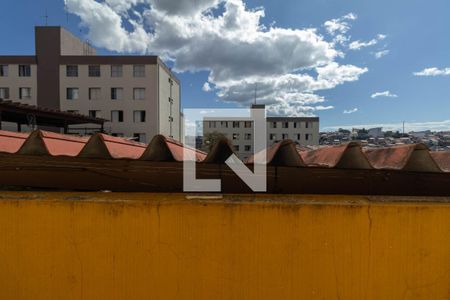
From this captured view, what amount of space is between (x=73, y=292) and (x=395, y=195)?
6.99ft

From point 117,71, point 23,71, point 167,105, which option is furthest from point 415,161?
point 23,71

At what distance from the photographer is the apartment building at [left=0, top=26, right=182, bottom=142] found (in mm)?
34188

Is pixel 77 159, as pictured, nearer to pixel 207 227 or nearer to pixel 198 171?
pixel 198 171

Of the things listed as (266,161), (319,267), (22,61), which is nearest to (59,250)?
(266,161)

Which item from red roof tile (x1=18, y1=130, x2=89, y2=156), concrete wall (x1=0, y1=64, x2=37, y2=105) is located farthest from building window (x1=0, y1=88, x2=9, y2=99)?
red roof tile (x1=18, y1=130, x2=89, y2=156)

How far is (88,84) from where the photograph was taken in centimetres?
3444

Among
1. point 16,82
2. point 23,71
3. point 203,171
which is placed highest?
point 23,71

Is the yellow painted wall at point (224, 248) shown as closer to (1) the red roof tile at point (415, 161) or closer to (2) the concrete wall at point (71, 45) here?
(1) the red roof tile at point (415, 161)

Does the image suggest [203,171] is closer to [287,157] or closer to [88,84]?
[287,157]

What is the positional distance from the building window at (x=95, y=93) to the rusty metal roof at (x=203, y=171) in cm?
3663

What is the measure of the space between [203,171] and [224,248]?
49cm

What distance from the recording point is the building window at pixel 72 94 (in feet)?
113

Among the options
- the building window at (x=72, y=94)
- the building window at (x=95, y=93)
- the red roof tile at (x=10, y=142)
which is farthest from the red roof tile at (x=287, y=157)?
the building window at (x=72, y=94)

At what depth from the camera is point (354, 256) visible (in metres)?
1.62
